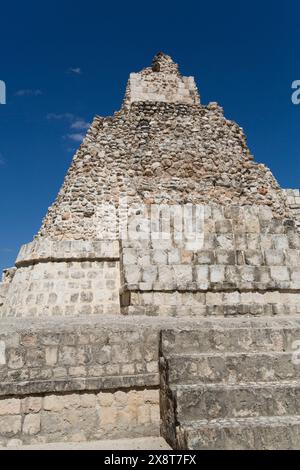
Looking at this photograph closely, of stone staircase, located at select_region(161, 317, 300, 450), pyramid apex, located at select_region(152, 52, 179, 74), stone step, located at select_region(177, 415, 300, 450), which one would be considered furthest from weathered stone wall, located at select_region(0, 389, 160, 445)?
pyramid apex, located at select_region(152, 52, 179, 74)

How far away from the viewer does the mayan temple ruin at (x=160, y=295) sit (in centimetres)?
324

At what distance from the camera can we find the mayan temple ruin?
10.6 ft

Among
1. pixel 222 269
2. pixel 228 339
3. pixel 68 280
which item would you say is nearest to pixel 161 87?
pixel 68 280

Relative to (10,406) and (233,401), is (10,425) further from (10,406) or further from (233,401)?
(233,401)

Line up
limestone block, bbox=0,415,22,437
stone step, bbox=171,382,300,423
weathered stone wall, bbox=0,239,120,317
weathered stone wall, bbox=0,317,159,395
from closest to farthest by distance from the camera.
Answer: stone step, bbox=171,382,300,423 < limestone block, bbox=0,415,22,437 < weathered stone wall, bbox=0,317,159,395 < weathered stone wall, bbox=0,239,120,317

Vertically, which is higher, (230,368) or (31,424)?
(230,368)

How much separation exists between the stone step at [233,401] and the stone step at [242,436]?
0.58 ft

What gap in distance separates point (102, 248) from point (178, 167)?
3.49 meters

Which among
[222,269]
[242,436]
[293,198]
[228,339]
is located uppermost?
[293,198]

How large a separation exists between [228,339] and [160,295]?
224 cm

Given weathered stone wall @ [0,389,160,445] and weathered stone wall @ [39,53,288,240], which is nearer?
weathered stone wall @ [0,389,160,445]

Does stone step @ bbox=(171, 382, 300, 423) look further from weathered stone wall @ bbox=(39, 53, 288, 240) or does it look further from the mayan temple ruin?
weathered stone wall @ bbox=(39, 53, 288, 240)

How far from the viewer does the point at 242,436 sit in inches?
105
